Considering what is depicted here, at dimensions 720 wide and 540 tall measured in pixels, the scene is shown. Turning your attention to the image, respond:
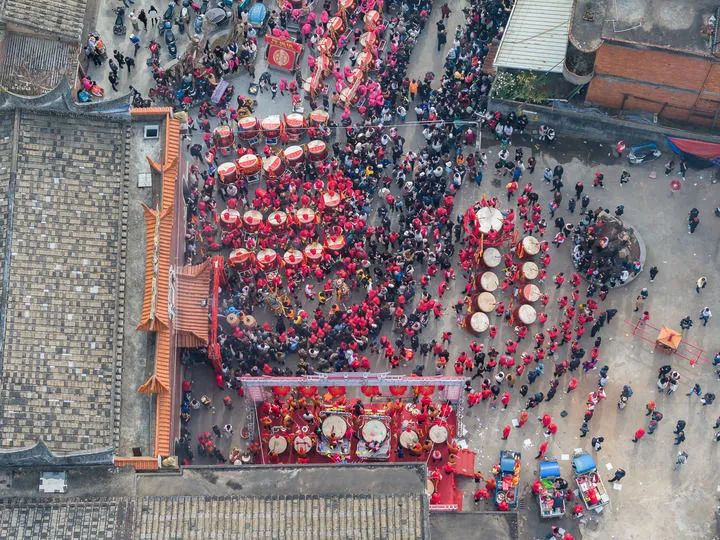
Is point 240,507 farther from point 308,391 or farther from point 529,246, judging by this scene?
point 529,246

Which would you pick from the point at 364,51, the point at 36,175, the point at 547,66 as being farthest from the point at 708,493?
the point at 36,175

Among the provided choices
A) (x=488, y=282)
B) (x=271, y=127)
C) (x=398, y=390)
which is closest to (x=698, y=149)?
(x=488, y=282)

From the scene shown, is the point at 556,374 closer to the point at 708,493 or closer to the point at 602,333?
the point at 602,333

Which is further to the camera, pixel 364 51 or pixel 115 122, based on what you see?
pixel 364 51

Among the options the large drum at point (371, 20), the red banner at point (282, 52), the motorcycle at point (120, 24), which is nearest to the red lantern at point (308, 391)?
the red banner at point (282, 52)

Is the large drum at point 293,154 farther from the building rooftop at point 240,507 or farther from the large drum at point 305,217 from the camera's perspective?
the building rooftop at point 240,507

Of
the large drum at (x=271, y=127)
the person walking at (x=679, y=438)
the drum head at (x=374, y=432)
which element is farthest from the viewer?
the large drum at (x=271, y=127)

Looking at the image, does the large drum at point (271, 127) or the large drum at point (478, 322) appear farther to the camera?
the large drum at point (271, 127)
